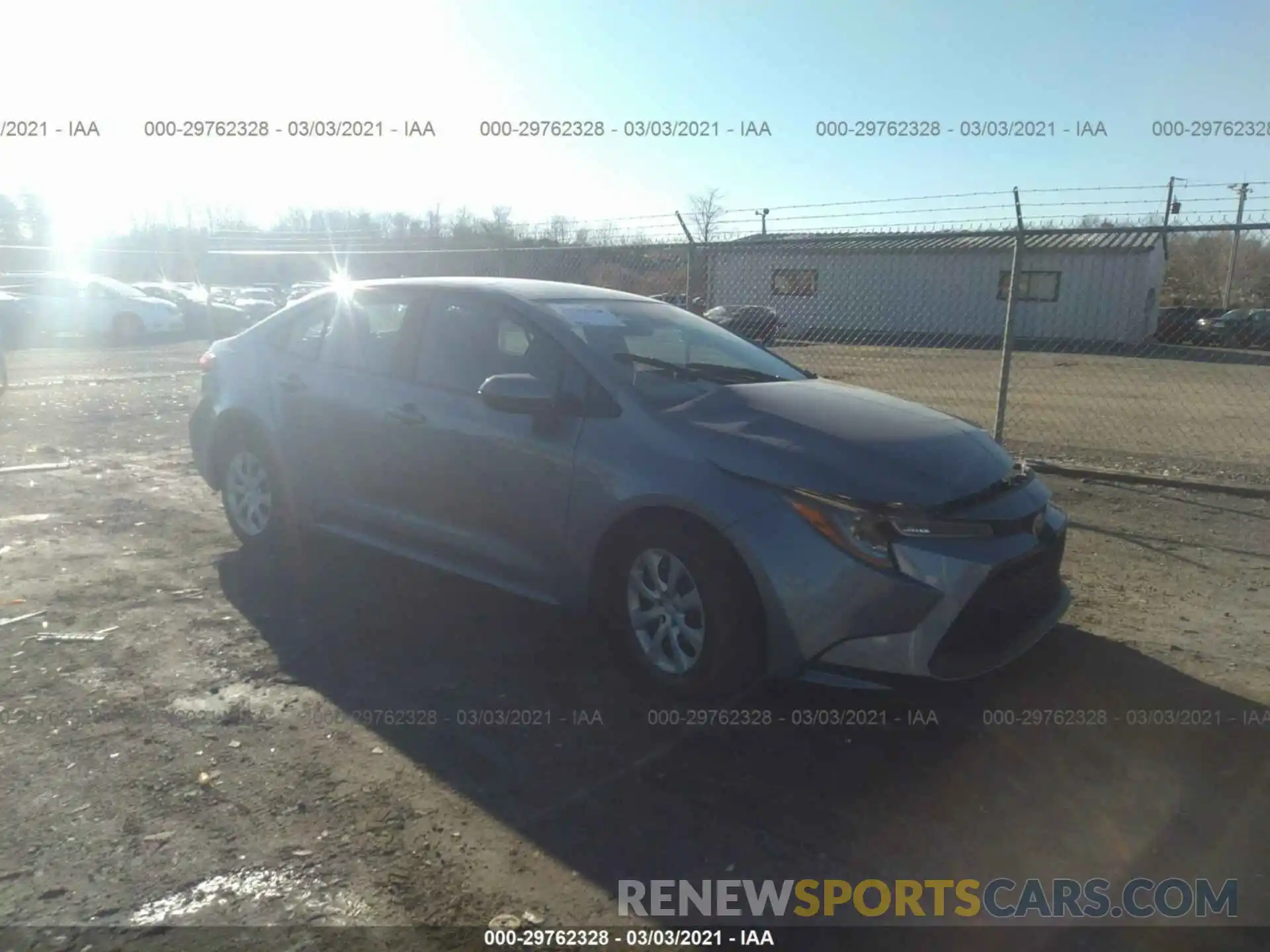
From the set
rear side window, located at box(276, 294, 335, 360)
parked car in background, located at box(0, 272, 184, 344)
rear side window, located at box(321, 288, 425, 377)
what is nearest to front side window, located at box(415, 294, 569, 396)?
rear side window, located at box(321, 288, 425, 377)

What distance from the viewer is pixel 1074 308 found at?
3281 cm

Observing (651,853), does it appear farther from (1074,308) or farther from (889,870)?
(1074,308)

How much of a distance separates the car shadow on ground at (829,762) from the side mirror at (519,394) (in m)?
1.14

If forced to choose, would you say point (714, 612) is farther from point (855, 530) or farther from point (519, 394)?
point (519, 394)

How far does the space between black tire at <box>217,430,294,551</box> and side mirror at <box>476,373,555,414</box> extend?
6.24ft

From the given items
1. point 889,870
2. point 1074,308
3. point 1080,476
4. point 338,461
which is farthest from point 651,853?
point 1074,308

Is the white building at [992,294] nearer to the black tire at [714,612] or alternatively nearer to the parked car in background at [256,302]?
the parked car in background at [256,302]

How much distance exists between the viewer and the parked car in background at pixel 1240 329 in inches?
1106

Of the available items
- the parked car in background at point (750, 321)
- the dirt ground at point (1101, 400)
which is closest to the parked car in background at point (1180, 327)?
the dirt ground at point (1101, 400)

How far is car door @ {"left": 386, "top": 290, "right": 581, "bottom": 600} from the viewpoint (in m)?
4.23

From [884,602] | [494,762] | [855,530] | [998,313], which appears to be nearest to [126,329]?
[494,762]

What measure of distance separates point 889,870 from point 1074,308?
33.7 metres

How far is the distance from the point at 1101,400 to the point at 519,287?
15.3 metres

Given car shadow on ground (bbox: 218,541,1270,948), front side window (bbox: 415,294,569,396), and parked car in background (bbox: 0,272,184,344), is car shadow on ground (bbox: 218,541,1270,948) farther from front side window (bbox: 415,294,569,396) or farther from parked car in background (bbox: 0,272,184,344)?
parked car in background (bbox: 0,272,184,344)
